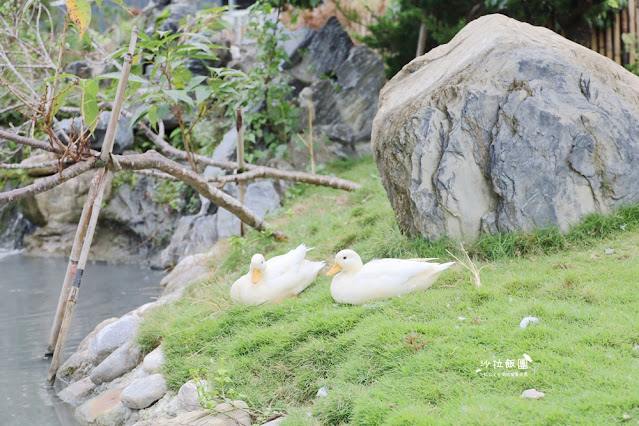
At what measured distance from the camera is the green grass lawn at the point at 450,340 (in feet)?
10.2

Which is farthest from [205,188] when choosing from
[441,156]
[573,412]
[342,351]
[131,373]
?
[573,412]

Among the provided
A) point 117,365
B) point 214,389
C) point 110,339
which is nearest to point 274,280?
point 214,389

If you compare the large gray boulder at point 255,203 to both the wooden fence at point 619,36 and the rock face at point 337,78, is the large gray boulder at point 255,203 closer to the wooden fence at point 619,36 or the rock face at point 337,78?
the rock face at point 337,78

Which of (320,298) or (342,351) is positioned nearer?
(342,351)

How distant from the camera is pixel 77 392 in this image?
17.7ft

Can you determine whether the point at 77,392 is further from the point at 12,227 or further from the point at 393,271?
the point at 12,227

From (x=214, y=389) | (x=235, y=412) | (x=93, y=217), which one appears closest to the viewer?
(x=235, y=412)

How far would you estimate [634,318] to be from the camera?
3682mm

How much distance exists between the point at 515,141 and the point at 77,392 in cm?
433

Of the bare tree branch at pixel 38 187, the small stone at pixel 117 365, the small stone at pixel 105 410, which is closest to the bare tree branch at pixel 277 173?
the bare tree branch at pixel 38 187

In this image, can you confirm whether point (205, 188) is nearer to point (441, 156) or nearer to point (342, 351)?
point (441, 156)

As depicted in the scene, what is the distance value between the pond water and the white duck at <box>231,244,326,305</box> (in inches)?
67.1

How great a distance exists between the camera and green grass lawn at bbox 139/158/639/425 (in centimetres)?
312

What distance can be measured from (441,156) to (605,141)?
1.35m
